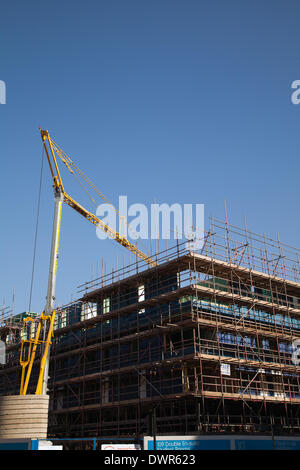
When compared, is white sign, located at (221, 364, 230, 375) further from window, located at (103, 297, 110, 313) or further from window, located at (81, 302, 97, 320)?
window, located at (81, 302, 97, 320)

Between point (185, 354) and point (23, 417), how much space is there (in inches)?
467

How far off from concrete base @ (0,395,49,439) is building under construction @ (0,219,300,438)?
243 inches

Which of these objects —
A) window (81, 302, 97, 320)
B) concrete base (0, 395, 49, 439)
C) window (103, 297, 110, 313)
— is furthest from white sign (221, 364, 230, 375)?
window (81, 302, 97, 320)

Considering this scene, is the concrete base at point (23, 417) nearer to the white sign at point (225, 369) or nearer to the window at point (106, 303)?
the white sign at point (225, 369)

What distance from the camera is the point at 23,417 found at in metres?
33.3

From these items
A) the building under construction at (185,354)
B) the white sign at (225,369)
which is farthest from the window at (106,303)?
the white sign at (225,369)

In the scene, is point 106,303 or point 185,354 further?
point 106,303

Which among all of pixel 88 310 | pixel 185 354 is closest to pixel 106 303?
pixel 88 310

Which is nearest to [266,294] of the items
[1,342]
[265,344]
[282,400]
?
[265,344]

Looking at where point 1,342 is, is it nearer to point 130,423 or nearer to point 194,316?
point 130,423

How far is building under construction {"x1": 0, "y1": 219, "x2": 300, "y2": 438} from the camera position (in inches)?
1367

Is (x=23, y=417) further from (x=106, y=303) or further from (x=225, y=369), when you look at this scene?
(x=106, y=303)

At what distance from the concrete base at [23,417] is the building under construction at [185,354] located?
243 inches

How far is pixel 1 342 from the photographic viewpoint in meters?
58.3
